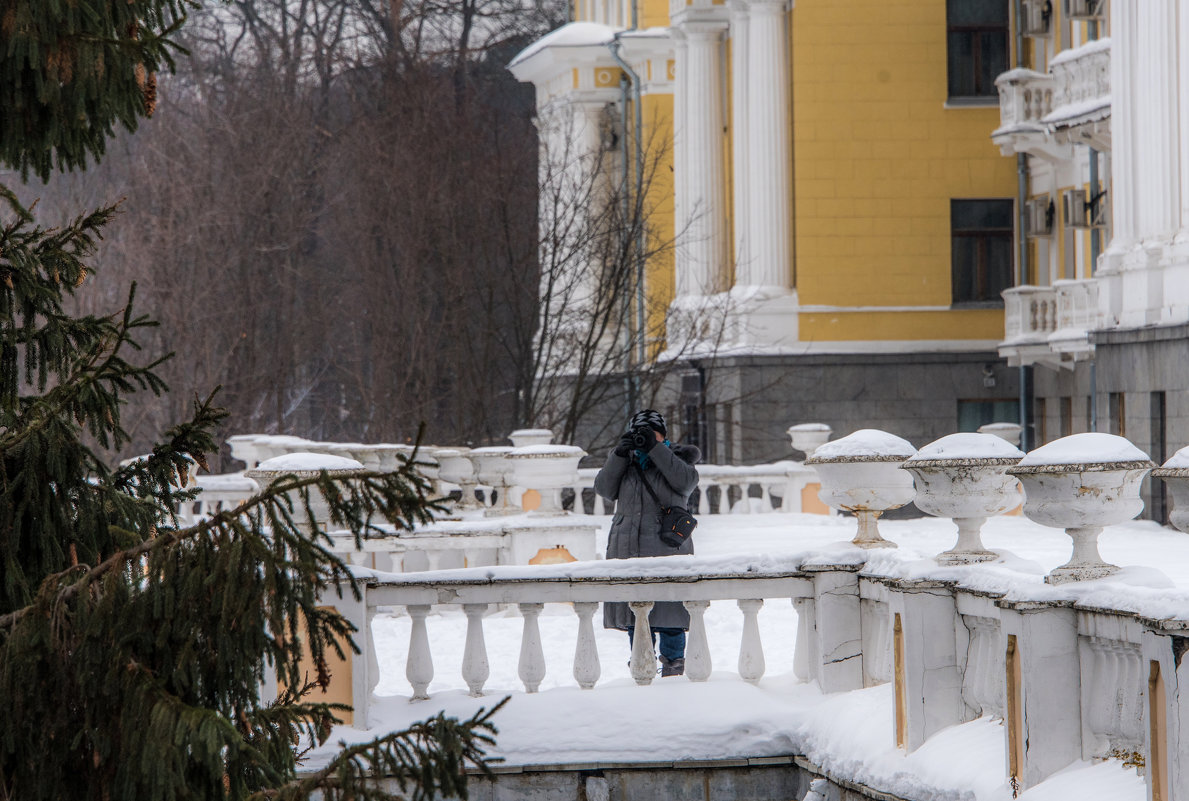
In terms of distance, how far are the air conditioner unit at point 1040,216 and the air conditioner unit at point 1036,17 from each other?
219 cm

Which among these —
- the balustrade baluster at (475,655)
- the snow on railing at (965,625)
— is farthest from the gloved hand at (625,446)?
the balustrade baluster at (475,655)

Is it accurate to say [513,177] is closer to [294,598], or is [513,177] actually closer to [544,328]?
[544,328]

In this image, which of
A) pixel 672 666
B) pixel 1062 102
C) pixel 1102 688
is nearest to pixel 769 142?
pixel 1062 102

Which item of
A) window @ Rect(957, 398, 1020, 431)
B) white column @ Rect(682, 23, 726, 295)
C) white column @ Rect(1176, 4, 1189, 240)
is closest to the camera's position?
white column @ Rect(1176, 4, 1189, 240)

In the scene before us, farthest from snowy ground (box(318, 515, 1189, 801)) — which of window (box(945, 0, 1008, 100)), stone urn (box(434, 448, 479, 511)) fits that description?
window (box(945, 0, 1008, 100))

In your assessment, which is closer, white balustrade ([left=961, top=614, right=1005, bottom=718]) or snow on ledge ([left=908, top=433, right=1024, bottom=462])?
white balustrade ([left=961, top=614, right=1005, bottom=718])

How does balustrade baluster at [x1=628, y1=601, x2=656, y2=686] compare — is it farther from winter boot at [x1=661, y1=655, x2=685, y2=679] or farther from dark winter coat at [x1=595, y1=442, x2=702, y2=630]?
dark winter coat at [x1=595, y1=442, x2=702, y2=630]

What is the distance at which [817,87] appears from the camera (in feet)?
86.7

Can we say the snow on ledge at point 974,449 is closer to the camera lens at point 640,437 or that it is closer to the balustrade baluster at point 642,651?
the balustrade baluster at point 642,651

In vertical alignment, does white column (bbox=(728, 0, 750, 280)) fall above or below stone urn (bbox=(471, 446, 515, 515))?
above

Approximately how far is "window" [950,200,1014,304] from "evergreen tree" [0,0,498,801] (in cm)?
2308

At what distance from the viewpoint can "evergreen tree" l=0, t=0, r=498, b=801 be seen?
3904mm

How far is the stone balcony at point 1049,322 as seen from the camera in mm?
21969

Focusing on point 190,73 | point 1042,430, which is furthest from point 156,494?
point 190,73
